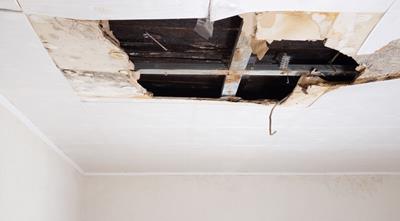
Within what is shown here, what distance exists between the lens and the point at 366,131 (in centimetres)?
260

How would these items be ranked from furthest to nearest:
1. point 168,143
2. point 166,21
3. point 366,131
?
point 168,143, point 366,131, point 166,21

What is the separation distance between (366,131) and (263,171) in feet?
4.44

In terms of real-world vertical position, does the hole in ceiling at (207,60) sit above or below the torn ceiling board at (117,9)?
above

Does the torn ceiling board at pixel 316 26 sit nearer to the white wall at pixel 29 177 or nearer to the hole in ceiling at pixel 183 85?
the hole in ceiling at pixel 183 85

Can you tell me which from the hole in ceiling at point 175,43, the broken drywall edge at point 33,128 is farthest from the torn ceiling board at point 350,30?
the broken drywall edge at point 33,128

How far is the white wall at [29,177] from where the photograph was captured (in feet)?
6.57

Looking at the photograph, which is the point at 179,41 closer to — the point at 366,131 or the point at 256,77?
the point at 256,77

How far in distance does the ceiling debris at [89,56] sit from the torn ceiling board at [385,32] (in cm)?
89

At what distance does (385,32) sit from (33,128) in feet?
6.18

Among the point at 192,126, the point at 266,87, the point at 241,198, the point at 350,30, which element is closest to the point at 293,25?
the point at 350,30

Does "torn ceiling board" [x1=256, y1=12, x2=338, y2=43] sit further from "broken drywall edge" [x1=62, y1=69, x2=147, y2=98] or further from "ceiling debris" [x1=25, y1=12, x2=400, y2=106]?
"broken drywall edge" [x1=62, y1=69, x2=147, y2=98]

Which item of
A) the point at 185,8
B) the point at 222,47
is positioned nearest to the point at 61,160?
the point at 222,47

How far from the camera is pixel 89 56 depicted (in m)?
1.55

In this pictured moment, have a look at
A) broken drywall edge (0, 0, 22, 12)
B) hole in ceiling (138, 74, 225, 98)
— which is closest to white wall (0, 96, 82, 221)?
hole in ceiling (138, 74, 225, 98)
